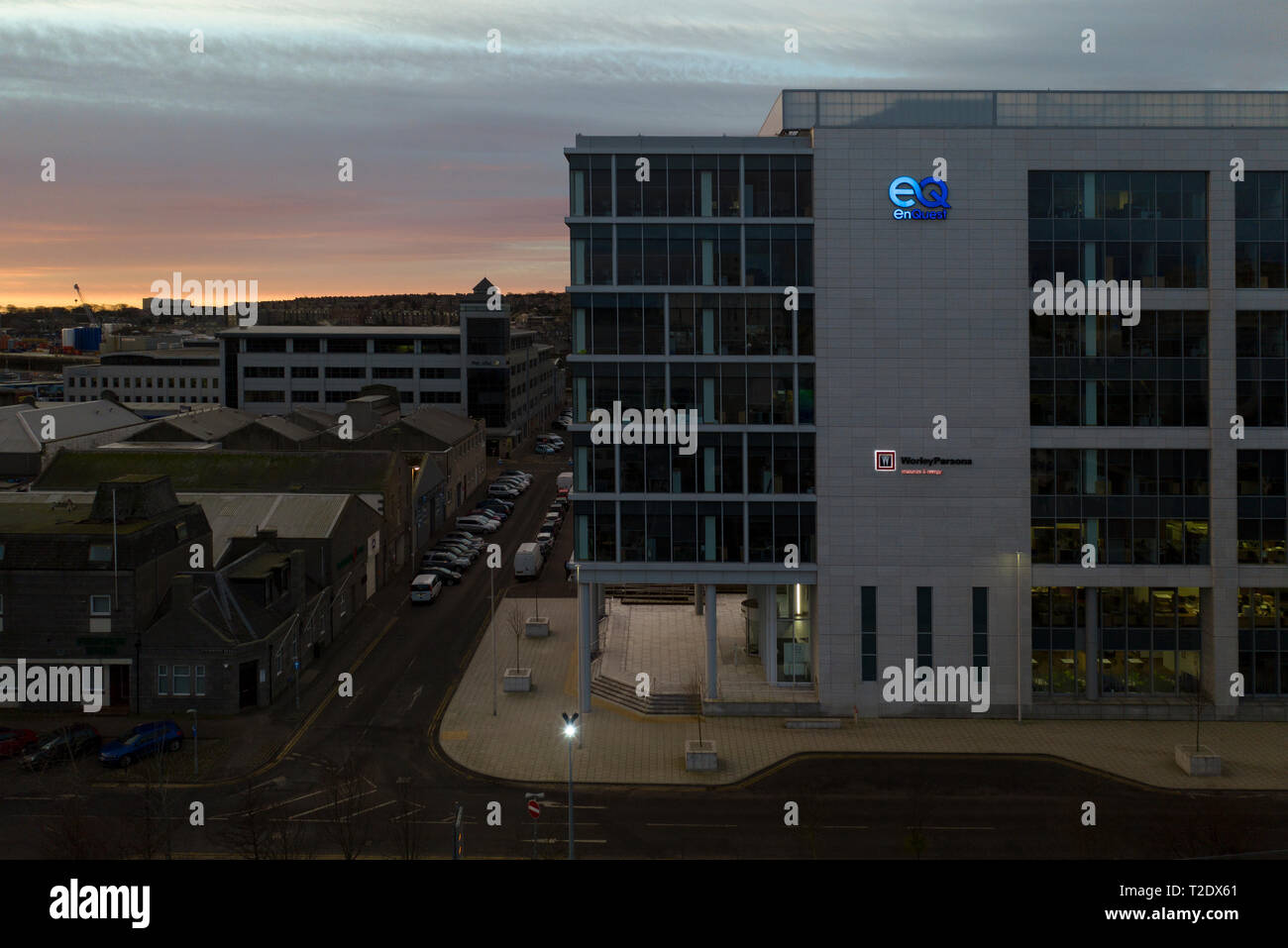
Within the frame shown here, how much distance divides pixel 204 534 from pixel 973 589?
3782 cm

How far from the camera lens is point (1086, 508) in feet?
147

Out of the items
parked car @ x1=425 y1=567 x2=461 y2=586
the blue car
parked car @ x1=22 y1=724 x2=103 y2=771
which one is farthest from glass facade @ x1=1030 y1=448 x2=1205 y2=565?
parked car @ x1=22 y1=724 x2=103 y2=771

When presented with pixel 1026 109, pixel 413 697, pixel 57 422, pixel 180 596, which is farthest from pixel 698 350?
→ pixel 57 422

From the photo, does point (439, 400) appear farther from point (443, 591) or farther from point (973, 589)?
point (973, 589)

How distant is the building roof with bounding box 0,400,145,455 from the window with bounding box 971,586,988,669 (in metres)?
76.1

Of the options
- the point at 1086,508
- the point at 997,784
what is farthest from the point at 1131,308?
the point at 997,784

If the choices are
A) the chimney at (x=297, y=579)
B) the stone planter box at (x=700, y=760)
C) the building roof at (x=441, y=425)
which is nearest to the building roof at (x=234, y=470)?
the chimney at (x=297, y=579)

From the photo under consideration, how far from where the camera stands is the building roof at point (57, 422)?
85438mm

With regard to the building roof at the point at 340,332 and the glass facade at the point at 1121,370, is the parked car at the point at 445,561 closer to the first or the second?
the glass facade at the point at 1121,370

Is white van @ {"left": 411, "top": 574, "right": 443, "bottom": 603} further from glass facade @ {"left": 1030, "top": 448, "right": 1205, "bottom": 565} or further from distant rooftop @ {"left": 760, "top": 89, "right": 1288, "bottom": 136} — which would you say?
glass facade @ {"left": 1030, "top": 448, "right": 1205, "bottom": 565}

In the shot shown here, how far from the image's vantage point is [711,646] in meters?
45.8

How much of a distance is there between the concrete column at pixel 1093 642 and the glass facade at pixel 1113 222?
13796 millimetres

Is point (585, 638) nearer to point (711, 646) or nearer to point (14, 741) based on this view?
point (711, 646)

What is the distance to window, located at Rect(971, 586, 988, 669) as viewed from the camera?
44781 mm
